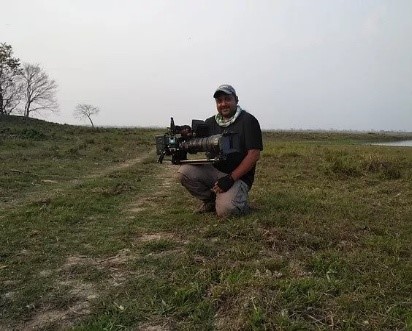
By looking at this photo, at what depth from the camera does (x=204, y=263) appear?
12.1 feet

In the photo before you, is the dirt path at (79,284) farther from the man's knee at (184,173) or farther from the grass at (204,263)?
the man's knee at (184,173)

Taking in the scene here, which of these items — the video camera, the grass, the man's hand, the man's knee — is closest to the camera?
the grass

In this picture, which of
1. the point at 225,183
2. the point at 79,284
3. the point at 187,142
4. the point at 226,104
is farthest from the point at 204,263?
the point at 226,104

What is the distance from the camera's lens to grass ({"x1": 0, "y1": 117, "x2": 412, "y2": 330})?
2793 mm

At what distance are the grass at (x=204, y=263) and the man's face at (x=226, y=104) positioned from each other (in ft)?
4.73

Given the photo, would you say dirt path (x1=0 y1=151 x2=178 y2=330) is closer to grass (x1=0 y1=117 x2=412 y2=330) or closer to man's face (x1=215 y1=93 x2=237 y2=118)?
grass (x1=0 y1=117 x2=412 y2=330)

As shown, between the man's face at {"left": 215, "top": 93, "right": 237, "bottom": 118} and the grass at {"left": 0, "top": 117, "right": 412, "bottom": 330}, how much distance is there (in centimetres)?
144

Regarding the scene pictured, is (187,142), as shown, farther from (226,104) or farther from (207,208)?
(207,208)

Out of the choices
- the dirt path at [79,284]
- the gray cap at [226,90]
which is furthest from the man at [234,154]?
the dirt path at [79,284]

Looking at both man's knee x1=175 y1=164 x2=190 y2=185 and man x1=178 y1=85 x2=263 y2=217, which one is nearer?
man x1=178 y1=85 x2=263 y2=217

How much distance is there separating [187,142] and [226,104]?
73 centimetres

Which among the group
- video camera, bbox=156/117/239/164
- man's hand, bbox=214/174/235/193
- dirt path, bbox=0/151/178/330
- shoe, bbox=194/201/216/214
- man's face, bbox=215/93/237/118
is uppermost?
man's face, bbox=215/93/237/118

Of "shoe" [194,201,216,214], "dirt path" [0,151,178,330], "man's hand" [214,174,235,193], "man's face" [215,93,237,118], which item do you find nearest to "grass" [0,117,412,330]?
"dirt path" [0,151,178,330]

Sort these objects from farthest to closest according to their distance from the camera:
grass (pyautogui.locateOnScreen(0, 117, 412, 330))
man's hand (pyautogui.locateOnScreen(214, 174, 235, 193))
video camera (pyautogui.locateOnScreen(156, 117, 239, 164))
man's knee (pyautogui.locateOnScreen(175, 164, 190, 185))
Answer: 1. man's knee (pyautogui.locateOnScreen(175, 164, 190, 185))
2. man's hand (pyautogui.locateOnScreen(214, 174, 235, 193))
3. video camera (pyautogui.locateOnScreen(156, 117, 239, 164))
4. grass (pyautogui.locateOnScreen(0, 117, 412, 330))
